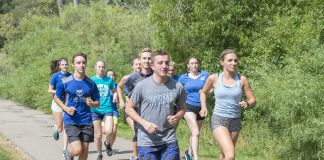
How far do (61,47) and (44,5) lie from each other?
25060 mm

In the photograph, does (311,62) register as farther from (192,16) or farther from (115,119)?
(192,16)

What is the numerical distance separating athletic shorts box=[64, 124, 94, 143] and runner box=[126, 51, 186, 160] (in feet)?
7.05

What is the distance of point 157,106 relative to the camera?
6.85 m

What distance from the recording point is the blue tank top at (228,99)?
8.26m

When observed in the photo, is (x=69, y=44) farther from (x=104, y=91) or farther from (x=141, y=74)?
(x=141, y=74)

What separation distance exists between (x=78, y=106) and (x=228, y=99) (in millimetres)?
2277

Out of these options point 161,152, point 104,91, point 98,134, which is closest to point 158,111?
point 161,152

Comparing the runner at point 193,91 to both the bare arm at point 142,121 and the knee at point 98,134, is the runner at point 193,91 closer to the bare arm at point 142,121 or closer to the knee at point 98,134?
the knee at point 98,134

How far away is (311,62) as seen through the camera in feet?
41.9

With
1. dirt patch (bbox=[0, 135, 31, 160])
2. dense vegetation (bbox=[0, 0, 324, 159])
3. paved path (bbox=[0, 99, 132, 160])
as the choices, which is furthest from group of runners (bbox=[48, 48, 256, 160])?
dense vegetation (bbox=[0, 0, 324, 159])

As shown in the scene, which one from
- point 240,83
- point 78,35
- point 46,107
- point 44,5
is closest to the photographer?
point 240,83

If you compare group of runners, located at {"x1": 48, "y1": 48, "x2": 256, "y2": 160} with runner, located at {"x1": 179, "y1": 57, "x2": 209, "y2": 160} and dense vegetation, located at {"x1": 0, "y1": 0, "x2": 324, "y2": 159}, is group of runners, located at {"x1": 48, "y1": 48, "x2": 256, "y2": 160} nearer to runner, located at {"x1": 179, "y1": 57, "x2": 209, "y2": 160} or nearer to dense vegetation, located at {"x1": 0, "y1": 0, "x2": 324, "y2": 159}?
runner, located at {"x1": 179, "y1": 57, "x2": 209, "y2": 160}

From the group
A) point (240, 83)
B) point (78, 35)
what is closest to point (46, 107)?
point (78, 35)

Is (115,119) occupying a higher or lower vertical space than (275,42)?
lower
